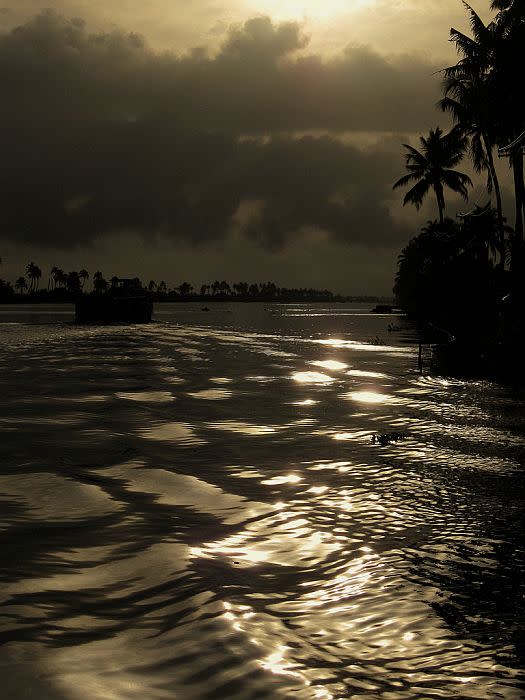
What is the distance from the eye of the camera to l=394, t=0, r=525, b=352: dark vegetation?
80.7 ft

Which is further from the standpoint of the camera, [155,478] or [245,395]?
[245,395]

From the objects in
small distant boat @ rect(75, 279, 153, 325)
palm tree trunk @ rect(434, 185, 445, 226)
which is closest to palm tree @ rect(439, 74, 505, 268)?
palm tree trunk @ rect(434, 185, 445, 226)

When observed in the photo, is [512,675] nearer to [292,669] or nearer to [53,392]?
[292,669]

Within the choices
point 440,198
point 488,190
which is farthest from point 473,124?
point 440,198

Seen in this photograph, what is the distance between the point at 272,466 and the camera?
381 inches

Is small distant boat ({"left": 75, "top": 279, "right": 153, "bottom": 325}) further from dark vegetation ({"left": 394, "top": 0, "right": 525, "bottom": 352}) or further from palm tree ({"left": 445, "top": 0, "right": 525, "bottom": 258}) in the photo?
palm tree ({"left": 445, "top": 0, "right": 525, "bottom": 258})

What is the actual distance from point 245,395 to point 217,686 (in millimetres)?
14558

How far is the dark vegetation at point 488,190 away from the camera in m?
24.6

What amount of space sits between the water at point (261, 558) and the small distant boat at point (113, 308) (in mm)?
65266

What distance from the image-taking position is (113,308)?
78.2m

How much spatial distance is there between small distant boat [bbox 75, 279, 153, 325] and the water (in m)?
65.3

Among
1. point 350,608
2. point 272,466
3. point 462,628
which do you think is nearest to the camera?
point 462,628

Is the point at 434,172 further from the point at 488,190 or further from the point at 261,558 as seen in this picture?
the point at 261,558

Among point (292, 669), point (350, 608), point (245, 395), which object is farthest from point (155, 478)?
point (245, 395)
